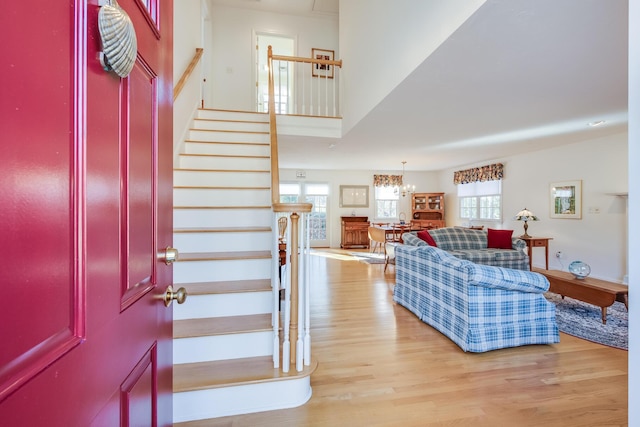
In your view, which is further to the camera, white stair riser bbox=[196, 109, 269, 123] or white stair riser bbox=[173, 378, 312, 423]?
white stair riser bbox=[196, 109, 269, 123]

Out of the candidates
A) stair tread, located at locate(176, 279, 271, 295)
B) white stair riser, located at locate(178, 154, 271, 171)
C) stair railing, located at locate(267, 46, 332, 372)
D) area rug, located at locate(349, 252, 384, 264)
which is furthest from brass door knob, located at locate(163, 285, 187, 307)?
area rug, located at locate(349, 252, 384, 264)

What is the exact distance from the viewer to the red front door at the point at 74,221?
363 mm

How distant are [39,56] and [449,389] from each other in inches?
97.3

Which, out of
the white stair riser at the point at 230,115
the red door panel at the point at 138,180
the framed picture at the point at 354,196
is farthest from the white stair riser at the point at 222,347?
the framed picture at the point at 354,196

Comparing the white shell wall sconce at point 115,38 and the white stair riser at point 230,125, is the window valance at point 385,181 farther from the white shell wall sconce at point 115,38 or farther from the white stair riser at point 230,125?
the white shell wall sconce at point 115,38

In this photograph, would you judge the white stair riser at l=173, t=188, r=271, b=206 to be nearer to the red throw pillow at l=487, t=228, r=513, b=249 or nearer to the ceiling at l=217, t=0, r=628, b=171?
the ceiling at l=217, t=0, r=628, b=171

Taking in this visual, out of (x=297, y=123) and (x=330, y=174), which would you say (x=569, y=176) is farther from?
(x=330, y=174)

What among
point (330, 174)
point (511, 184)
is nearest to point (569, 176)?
point (511, 184)

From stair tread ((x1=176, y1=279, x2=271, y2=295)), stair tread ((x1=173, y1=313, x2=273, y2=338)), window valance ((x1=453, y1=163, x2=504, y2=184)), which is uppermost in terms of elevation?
window valance ((x1=453, y1=163, x2=504, y2=184))

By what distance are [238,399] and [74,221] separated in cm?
157

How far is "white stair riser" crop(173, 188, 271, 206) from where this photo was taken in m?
2.86

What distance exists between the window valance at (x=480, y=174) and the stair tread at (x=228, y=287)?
6.64m

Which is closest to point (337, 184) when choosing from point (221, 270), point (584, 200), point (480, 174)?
point (480, 174)

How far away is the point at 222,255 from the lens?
91.4 inches
